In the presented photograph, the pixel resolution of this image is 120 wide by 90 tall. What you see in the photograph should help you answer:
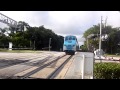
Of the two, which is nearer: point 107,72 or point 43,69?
point 107,72

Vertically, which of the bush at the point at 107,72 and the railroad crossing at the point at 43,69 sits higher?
the bush at the point at 107,72

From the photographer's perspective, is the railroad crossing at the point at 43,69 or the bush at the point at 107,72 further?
the railroad crossing at the point at 43,69

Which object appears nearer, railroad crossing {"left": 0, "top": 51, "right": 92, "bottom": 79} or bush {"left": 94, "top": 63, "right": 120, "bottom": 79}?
bush {"left": 94, "top": 63, "right": 120, "bottom": 79}

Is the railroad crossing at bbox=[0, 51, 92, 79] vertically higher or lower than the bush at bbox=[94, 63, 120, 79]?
lower

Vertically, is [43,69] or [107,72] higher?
[107,72]
